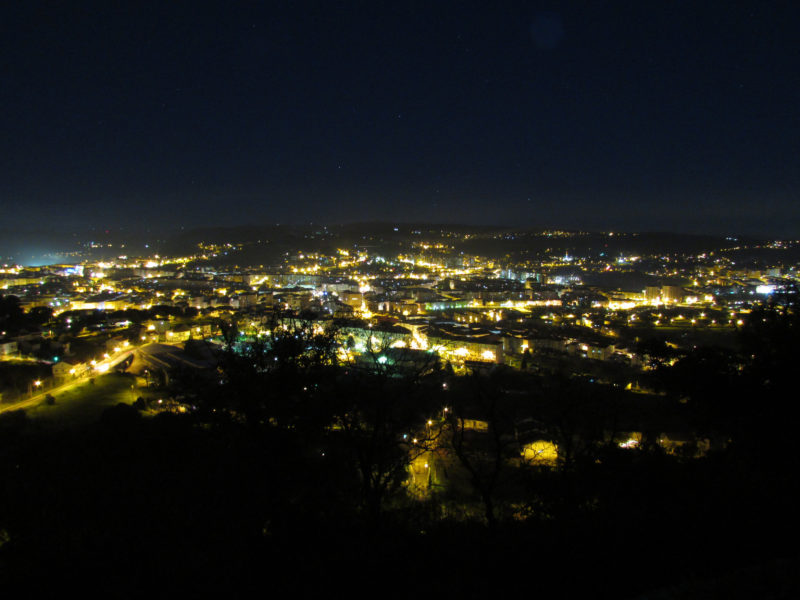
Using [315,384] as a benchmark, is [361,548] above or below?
below

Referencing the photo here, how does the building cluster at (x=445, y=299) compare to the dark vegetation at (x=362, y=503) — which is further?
the building cluster at (x=445, y=299)

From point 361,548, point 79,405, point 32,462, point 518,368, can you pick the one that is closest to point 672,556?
point 361,548

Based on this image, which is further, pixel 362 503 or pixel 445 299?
pixel 445 299

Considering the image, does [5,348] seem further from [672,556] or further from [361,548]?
[672,556]

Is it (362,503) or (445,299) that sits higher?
(362,503)

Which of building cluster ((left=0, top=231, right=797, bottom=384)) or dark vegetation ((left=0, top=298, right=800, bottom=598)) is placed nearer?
dark vegetation ((left=0, top=298, right=800, bottom=598))

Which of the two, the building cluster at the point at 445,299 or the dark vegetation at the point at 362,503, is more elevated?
the dark vegetation at the point at 362,503

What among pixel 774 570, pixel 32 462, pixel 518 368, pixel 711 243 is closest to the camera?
pixel 774 570

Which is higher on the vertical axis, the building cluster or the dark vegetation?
the dark vegetation
